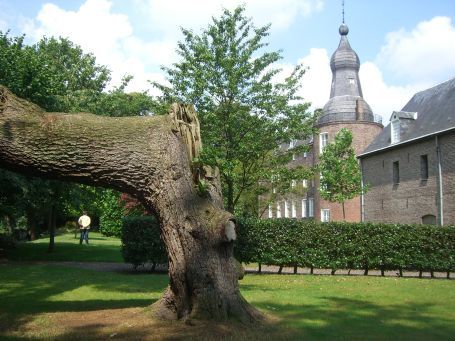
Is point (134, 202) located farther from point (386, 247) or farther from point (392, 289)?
point (392, 289)

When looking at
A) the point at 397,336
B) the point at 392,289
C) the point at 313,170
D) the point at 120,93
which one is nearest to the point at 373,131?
the point at 120,93

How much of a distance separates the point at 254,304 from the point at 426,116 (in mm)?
25185

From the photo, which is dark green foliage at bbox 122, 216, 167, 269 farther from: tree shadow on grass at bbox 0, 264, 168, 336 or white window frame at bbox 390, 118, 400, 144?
white window frame at bbox 390, 118, 400, 144

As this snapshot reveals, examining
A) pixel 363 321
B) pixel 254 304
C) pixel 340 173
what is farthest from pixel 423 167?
pixel 363 321

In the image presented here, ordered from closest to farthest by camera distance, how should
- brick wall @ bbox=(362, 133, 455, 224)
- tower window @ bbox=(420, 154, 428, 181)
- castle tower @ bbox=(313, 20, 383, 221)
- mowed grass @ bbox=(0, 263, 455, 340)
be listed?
mowed grass @ bbox=(0, 263, 455, 340) → brick wall @ bbox=(362, 133, 455, 224) → tower window @ bbox=(420, 154, 428, 181) → castle tower @ bbox=(313, 20, 383, 221)

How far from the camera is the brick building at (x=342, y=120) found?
136 feet

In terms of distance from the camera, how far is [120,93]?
127 feet

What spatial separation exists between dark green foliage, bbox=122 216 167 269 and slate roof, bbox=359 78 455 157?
17.9 metres

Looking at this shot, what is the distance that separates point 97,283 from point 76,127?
6.50 meters

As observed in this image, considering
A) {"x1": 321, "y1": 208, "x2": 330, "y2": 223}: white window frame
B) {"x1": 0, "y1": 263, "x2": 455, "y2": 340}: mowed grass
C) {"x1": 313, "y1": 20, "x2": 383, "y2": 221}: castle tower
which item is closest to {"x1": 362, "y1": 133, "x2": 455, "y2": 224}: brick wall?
{"x1": 313, "y1": 20, "x2": 383, "y2": 221}: castle tower

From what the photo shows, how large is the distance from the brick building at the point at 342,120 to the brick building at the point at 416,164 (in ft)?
22.0

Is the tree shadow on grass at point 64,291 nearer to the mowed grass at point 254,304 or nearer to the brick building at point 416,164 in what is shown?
the mowed grass at point 254,304

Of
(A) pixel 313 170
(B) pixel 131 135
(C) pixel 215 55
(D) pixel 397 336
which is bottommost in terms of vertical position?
(D) pixel 397 336

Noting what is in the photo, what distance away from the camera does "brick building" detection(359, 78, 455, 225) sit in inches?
1037
